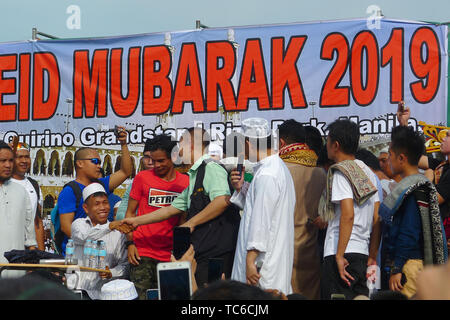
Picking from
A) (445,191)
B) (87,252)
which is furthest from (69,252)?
(445,191)

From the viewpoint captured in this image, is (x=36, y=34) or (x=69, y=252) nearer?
(x=69, y=252)

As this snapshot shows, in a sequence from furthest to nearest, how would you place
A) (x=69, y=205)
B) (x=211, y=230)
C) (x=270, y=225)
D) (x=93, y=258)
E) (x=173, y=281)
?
1. (x=69, y=205)
2. (x=93, y=258)
3. (x=211, y=230)
4. (x=270, y=225)
5. (x=173, y=281)

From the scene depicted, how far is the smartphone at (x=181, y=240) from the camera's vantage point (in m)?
4.23

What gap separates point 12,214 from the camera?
18.2 feet

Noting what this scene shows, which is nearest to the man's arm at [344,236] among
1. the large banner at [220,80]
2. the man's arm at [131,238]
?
the man's arm at [131,238]

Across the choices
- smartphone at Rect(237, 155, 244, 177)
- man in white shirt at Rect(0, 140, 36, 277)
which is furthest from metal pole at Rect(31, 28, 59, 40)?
smartphone at Rect(237, 155, 244, 177)

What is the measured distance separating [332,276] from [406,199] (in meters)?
0.59

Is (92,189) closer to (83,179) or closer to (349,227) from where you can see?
(83,179)

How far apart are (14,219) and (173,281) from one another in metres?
3.30

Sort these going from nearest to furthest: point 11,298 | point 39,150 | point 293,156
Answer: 1. point 11,298
2. point 293,156
3. point 39,150
